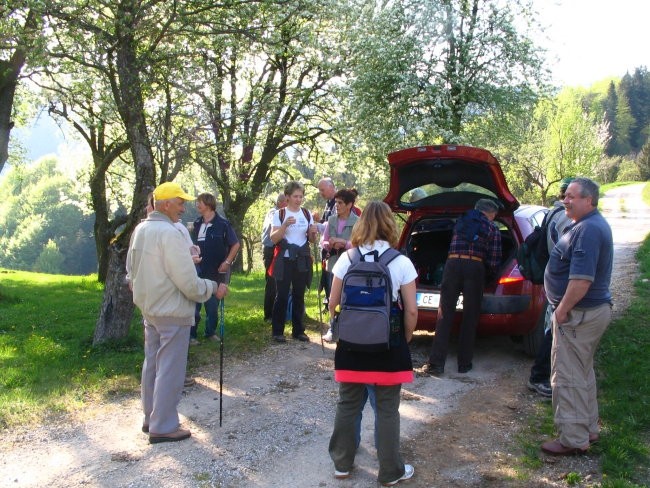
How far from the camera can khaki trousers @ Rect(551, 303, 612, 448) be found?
4.16 meters

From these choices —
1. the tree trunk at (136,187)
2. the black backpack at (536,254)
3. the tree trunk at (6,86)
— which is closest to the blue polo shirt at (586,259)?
the black backpack at (536,254)

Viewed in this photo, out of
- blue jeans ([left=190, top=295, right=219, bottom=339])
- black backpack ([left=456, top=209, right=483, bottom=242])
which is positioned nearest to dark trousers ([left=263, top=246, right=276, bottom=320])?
blue jeans ([left=190, top=295, right=219, bottom=339])

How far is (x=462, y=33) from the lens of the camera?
15328 millimetres

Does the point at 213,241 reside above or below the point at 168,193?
below

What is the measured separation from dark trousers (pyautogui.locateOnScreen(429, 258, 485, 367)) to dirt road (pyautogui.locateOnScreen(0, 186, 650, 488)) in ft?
0.93

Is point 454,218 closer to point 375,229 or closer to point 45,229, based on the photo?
point 375,229

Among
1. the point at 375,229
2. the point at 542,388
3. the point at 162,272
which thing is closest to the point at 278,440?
the point at 162,272

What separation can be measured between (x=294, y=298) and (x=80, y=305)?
630cm

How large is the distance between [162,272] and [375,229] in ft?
5.95

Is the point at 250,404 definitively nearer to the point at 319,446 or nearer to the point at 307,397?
the point at 307,397

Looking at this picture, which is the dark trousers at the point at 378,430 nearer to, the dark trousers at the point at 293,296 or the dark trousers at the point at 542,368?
the dark trousers at the point at 542,368

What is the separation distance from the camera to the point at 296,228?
756 cm

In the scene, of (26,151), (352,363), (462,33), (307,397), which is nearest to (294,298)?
(307,397)

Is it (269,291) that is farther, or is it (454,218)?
(269,291)
